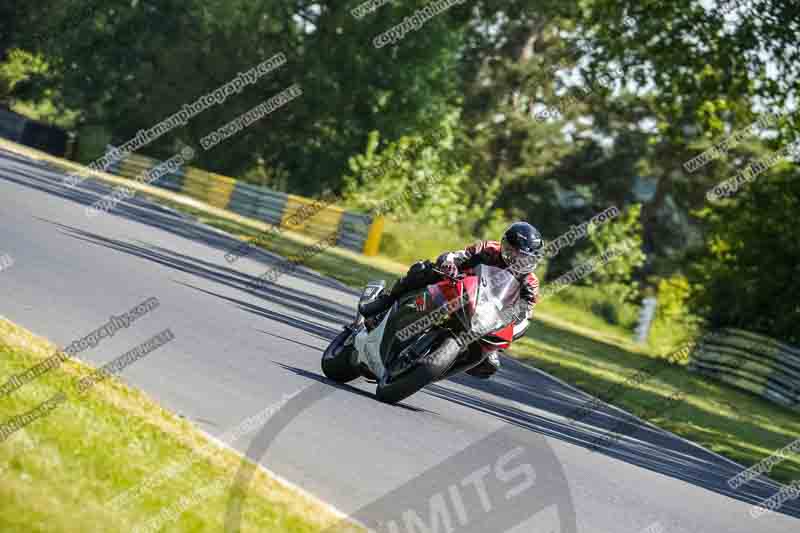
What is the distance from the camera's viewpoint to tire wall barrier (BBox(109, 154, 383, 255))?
1544 inches

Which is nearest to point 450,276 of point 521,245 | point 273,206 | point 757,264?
point 521,245

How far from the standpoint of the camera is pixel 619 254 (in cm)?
5894

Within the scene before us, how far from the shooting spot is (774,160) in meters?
32.0

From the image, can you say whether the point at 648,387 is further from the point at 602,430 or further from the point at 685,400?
the point at 602,430

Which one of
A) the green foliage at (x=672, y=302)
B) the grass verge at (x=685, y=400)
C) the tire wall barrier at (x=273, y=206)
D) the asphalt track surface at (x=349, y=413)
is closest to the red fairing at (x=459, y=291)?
the asphalt track surface at (x=349, y=413)

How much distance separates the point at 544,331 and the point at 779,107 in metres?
8.01

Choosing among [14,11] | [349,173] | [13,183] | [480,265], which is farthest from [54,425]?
[14,11]

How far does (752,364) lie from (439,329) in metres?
18.7

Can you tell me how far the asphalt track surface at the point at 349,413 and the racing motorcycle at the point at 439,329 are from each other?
13.6 inches

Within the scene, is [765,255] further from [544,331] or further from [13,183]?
[13,183]

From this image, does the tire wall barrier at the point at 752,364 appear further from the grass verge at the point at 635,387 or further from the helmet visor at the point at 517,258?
the helmet visor at the point at 517,258

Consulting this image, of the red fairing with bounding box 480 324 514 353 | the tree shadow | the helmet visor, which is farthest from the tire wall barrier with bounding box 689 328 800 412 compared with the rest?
the helmet visor

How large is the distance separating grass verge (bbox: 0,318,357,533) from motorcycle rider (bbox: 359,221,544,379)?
3154 millimetres

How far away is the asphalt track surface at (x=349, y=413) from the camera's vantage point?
29.6ft
